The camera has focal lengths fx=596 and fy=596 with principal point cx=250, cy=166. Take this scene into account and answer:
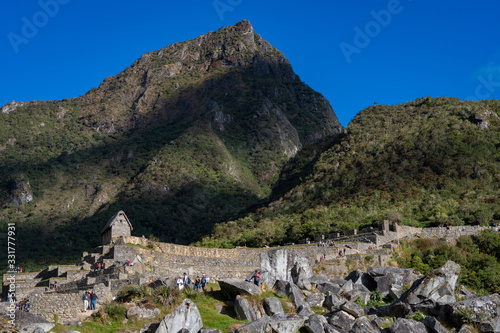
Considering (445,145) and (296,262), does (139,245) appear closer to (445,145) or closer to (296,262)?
(296,262)

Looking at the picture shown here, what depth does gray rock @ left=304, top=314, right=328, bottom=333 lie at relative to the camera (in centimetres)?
2907

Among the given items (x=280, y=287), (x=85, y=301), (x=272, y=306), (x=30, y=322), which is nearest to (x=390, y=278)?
(x=280, y=287)

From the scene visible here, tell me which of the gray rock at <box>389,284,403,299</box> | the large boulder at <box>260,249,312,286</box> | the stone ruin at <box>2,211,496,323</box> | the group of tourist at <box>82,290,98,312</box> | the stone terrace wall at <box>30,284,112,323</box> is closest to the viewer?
the stone terrace wall at <box>30,284,112,323</box>

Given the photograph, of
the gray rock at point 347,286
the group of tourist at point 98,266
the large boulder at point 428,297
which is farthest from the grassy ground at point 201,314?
the group of tourist at point 98,266

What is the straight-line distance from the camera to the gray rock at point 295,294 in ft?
111

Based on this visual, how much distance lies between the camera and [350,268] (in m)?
50.4

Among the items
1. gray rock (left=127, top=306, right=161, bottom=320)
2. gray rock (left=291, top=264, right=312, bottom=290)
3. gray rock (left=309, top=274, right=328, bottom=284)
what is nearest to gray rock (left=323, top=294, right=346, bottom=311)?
gray rock (left=291, top=264, right=312, bottom=290)

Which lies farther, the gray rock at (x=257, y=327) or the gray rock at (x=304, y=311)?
the gray rock at (x=304, y=311)

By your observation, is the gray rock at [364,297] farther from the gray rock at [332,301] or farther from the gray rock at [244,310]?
the gray rock at [244,310]

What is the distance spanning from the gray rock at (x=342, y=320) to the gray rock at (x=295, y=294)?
3.22 m

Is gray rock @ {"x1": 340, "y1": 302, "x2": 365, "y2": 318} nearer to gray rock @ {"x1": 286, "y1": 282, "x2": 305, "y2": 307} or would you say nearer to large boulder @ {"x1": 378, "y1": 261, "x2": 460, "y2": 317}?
large boulder @ {"x1": 378, "y1": 261, "x2": 460, "y2": 317}

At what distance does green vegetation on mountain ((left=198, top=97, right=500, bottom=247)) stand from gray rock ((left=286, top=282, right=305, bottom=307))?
3421 cm

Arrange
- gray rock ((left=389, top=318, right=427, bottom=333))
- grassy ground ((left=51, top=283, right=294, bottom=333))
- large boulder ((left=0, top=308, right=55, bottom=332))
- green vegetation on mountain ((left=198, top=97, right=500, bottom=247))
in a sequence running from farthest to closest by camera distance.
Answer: green vegetation on mountain ((left=198, top=97, right=500, bottom=247)) → gray rock ((left=389, top=318, right=427, bottom=333)) → grassy ground ((left=51, top=283, right=294, bottom=333)) → large boulder ((left=0, top=308, right=55, bottom=332))

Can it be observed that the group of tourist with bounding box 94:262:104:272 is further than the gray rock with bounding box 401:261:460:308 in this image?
Yes
